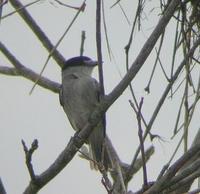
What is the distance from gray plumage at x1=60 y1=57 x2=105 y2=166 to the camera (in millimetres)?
4164

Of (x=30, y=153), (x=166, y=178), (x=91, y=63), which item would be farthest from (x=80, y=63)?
(x=166, y=178)

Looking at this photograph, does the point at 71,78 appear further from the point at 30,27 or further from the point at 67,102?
the point at 30,27

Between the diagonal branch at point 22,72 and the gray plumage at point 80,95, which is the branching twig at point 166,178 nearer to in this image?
the diagonal branch at point 22,72

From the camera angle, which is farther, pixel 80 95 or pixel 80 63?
pixel 80 63

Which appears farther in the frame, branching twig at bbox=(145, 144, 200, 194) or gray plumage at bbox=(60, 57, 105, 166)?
gray plumage at bbox=(60, 57, 105, 166)

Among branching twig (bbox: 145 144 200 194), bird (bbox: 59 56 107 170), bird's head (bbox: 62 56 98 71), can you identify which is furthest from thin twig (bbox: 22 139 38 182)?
bird's head (bbox: 62 56 98 71)

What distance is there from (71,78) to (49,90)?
643mm

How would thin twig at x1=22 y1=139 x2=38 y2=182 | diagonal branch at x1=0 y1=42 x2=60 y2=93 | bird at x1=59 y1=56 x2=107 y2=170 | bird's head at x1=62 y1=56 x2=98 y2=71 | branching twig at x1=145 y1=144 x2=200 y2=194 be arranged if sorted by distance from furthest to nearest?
bird's head at x1=62 y1=56 x2=98 y2=71, bird at x1=59 y1=56 x2=107 y2=170, diagonal branch at x1=0 y1=42 x2=60 y2=93, thin twig at x1=22 y1=139 x2=38 y2=182, branching twig at x1=145 y1=144 x2=200 y2=194

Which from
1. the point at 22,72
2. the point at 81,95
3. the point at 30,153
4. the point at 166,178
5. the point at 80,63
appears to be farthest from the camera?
the point at 80,63

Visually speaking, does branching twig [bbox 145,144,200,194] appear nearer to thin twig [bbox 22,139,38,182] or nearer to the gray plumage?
thin twig [bbox 22,139,38,182]

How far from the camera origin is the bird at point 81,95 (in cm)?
416

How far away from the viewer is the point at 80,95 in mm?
4215

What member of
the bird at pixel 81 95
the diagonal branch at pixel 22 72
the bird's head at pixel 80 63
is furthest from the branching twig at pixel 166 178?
the bird's head at pixel 80 63

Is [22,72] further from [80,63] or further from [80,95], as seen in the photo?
[80,63]
